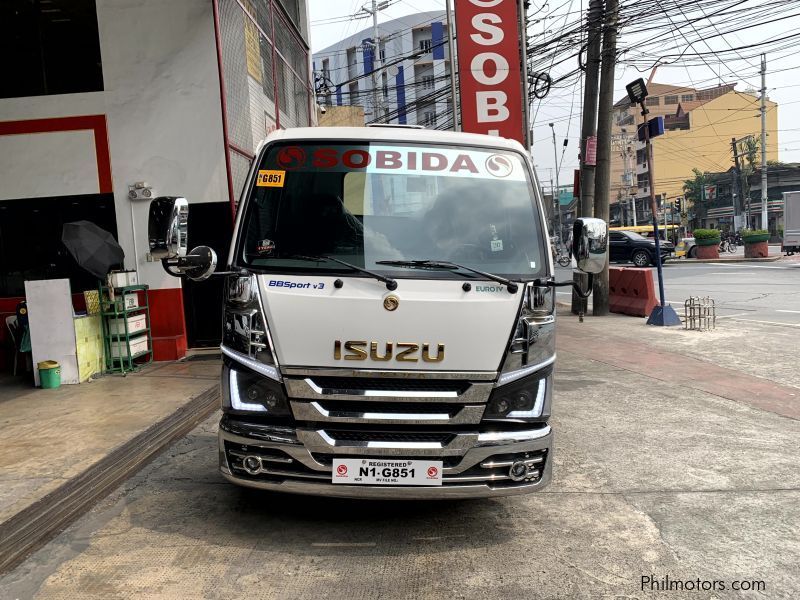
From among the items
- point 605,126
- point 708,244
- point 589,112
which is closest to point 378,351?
point 605,126

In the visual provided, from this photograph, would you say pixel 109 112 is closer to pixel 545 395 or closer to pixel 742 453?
pixel 545 395

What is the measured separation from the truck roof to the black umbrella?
15.8 feet

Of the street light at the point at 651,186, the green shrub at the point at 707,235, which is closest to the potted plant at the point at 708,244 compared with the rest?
the green shrub at the point at 707,235

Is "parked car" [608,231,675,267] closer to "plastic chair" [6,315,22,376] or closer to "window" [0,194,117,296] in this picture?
"window" [0,194,117,296]

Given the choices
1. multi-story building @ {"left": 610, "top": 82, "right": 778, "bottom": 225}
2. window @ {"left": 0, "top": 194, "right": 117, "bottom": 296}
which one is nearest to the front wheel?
window @ {"left": 0, "top": 194, "right": 117, "bottom": 296}

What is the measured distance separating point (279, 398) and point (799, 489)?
3.47m

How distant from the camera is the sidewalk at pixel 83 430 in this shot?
14.6 feet

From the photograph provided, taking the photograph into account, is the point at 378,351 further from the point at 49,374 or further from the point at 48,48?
the point at 48,48

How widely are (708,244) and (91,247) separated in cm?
3048

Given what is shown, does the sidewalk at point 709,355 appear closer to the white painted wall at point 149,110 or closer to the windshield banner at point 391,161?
the windshield banner at point 391,161

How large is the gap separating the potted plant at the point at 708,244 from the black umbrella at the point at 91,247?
2998cm

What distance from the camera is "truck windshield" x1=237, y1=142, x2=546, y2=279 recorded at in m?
3.92

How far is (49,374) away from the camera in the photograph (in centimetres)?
790


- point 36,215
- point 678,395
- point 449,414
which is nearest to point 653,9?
point 678,395
